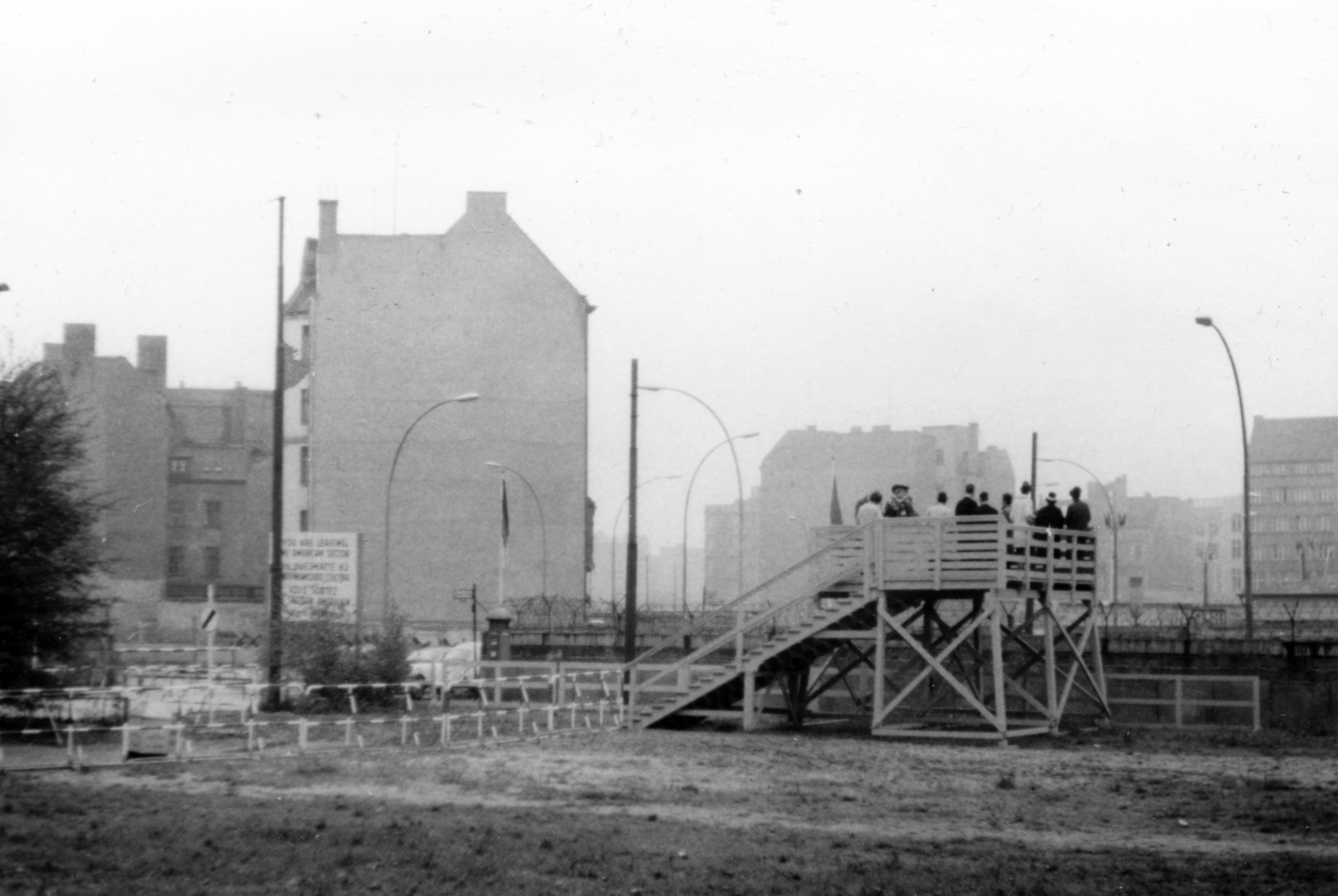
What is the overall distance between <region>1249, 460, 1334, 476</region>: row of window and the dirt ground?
4122 inches

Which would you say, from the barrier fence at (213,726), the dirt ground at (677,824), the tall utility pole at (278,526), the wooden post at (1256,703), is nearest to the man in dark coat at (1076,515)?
the wooden post at (1256,703)

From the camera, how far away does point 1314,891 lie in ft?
41.2

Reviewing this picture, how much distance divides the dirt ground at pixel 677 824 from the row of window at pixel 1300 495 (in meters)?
104

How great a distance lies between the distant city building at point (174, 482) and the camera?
247ft

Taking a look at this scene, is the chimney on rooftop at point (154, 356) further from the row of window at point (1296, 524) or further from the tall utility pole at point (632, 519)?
the row of window at point (1296, 524)

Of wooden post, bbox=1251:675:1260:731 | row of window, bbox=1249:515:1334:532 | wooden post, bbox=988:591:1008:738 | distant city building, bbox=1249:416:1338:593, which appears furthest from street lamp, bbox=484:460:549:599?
row of window, bbox=1249:515:1334:532

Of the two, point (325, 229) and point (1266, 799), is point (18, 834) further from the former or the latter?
point (325, 229)

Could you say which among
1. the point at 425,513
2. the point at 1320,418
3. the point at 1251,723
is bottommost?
the point at 1251,723

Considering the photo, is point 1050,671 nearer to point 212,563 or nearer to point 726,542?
point 212,563

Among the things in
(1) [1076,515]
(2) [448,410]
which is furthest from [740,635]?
(2) [448,410]

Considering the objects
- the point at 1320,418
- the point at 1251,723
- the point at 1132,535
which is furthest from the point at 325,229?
the point at 1132,535

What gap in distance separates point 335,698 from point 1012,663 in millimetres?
17610

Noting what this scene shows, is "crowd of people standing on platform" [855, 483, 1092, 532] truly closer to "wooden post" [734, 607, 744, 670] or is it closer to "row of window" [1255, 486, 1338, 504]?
"wooden post" [734, 607, 744, 670]

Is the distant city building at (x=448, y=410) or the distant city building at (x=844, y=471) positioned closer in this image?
the distant city building at (x=448, y=410)
